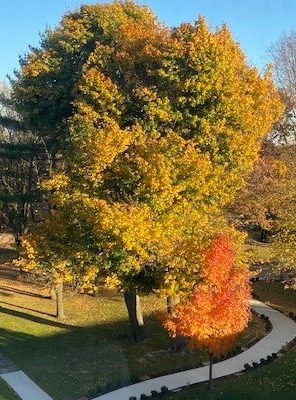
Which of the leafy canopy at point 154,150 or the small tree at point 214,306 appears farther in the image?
the leafy canopy at point 154,150

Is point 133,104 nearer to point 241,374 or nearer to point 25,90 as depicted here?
point 25,90

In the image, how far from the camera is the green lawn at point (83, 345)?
17.8m

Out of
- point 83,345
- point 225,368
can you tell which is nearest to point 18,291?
point 83,345

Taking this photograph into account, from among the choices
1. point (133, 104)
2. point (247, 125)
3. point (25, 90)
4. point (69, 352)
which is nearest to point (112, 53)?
point (133, 104)

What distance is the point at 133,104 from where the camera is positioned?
19141 millimetres

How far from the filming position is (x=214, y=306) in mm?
15508

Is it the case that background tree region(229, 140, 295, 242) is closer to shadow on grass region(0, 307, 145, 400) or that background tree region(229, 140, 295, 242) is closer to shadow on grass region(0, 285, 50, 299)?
shadow on grass region(0, 285, 50, 299)

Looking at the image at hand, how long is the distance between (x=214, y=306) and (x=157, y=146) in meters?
5.81

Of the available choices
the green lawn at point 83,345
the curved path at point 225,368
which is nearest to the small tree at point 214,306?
the curved path at point 225,368

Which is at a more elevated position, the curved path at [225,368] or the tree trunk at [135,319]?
the tree trunk at [135,319]

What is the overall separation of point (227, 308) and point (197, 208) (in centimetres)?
468

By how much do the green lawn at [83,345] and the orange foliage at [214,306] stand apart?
11.1 ft

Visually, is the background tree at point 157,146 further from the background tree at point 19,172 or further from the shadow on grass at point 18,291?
the shadow on grass at point 18,291

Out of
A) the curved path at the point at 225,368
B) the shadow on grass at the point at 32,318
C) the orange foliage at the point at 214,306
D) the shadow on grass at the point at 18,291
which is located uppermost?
the orange foliage at the point at 214,306
